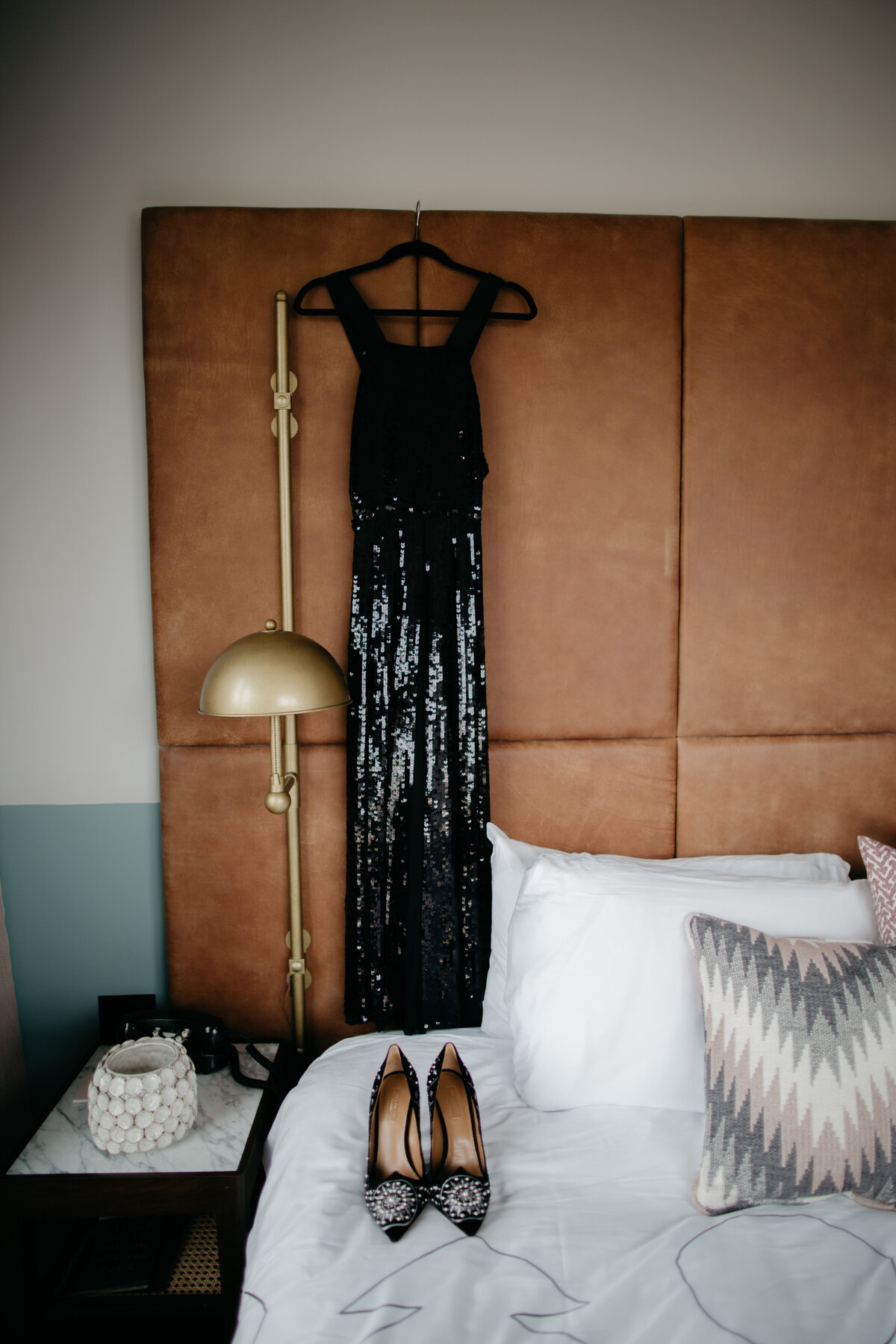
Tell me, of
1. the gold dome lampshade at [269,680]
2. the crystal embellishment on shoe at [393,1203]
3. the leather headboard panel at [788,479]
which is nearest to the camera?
the crystal embellishment on shoe at [393,1203]

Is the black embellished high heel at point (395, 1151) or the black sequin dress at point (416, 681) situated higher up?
the black sequin dress at point (416, 681)

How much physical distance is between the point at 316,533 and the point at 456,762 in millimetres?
570

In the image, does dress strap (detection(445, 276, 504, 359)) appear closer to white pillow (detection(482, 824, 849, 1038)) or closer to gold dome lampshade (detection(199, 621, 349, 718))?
gold dome lampshade (detection(199, 621, 349, 718))

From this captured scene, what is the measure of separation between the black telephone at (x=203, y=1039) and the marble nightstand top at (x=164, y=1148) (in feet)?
0.10

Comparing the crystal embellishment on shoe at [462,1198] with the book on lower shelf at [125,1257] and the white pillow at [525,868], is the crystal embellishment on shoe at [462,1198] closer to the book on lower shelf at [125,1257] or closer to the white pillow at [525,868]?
the white pillow at [525,868]

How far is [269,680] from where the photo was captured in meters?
1.13

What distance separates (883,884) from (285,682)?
1.14m

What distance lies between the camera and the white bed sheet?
85cm

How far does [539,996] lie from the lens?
1.25 metres

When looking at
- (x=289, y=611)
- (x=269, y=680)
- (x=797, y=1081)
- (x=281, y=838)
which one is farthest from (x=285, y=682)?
(x=797, y=1081)

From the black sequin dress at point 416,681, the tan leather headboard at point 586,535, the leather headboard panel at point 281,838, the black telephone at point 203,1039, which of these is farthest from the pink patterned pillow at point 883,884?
the black telephone at point 203,1039

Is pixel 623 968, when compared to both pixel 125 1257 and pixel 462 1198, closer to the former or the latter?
pixel 462 1198

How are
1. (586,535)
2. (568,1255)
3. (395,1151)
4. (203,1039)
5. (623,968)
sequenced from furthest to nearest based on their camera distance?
(586,535) → (203,1039) → (623,968) → (395,1151) → (568,1255)

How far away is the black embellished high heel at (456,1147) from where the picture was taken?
39.3 inches
